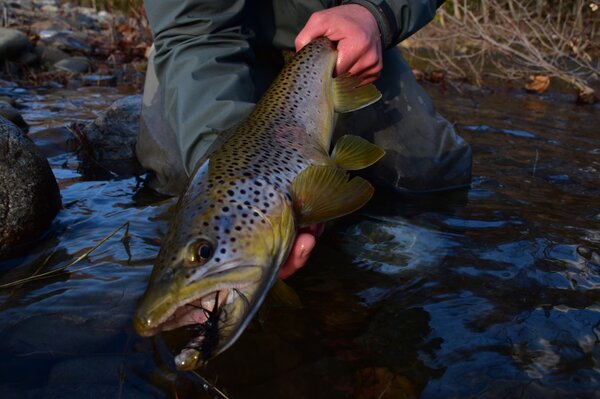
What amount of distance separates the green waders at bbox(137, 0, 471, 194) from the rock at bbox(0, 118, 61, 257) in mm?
798

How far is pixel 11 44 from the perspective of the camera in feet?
28.2

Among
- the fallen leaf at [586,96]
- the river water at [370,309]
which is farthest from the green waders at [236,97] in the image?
the fallen leaf at [586,96]

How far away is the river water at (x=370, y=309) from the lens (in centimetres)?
197

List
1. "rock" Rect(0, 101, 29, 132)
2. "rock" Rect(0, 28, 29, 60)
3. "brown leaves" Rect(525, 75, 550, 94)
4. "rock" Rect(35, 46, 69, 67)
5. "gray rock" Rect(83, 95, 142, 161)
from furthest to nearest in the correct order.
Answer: "rock" Rect(35, 46, 69, 67) < "brown leaves" Rect(525, 75, 550, 94) < "rock" Rect(0, 28, 29, 60) < "rock" Rect(0, 101, 29, 132) < "gray rock" Rect(83, 95, 142, 161)

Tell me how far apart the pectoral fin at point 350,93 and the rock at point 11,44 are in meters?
7.28

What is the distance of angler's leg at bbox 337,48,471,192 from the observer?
3.89 m

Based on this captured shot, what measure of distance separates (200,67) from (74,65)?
6.96 metres

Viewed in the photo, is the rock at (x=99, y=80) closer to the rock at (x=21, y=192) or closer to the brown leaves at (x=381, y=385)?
the rock at (x=21, y=192)

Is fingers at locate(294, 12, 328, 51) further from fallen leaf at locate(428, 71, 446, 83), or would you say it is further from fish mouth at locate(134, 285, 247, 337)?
fallen leaf at locate(428, 71, 446, 83)

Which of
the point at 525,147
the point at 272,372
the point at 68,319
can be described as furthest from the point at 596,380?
the point at 525,147

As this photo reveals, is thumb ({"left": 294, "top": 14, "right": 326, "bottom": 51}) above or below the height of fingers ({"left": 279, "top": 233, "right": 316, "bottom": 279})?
above

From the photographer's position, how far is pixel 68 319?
230 centimetres

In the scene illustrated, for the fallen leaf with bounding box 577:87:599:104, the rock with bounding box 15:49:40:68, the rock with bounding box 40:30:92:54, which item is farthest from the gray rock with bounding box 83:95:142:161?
the rock with bounding box 40:30:92:54

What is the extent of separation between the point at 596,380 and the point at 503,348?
32 centimetres
